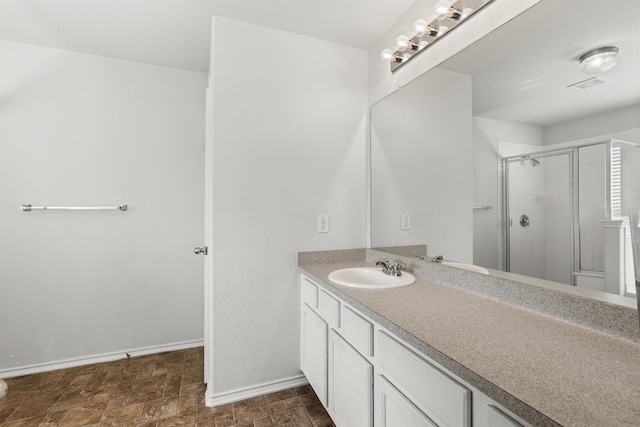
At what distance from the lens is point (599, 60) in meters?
0.96

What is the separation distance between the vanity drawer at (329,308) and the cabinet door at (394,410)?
0.39 meters

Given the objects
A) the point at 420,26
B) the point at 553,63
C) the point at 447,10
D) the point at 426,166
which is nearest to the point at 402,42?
the point at 420,26

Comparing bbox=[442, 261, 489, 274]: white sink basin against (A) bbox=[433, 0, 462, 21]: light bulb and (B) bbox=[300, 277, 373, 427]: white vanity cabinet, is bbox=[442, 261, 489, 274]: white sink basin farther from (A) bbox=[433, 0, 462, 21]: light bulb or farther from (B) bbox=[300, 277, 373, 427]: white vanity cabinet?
(A) bbox=[433, 0, 462, 21]: light bulb

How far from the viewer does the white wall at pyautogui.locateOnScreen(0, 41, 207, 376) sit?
2230 millimetres

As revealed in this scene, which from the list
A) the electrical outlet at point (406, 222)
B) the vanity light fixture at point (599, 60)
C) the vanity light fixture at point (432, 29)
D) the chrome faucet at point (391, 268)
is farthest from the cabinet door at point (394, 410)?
the vanity light fixture at point (432, 29)

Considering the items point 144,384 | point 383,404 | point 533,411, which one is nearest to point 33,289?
point 144,384

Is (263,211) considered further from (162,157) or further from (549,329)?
(549,329)

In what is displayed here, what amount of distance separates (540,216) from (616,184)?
0.28 meters

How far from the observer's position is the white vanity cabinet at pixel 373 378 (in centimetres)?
80

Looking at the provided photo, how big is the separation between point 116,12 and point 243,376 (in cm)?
235

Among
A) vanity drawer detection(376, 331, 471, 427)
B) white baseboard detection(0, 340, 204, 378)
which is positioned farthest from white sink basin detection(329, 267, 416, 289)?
white baseboard detection(0, 340, 204, 378)

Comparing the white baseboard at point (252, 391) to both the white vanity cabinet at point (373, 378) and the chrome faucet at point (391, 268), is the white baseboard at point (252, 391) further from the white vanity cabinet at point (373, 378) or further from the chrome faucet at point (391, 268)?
the chrome faucet at point (391, 268)

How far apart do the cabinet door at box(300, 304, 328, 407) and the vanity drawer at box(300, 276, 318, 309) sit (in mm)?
44

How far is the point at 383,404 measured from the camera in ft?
3.73
